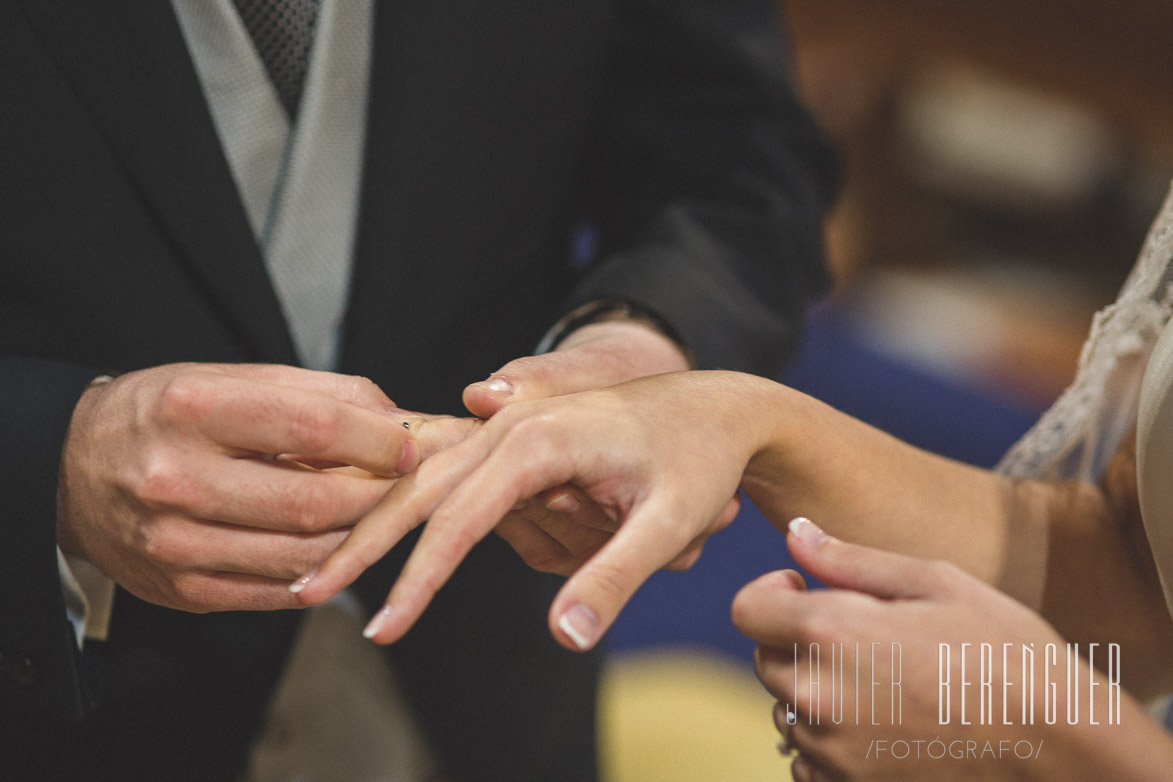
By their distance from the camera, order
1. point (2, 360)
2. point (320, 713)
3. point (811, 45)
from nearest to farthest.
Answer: point (2, 360) < point (320, 713) < point (811, 45)

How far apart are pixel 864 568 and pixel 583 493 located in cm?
21

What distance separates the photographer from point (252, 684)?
887mm

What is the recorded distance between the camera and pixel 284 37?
0.81 m

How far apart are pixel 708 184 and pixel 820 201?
0.18 meters

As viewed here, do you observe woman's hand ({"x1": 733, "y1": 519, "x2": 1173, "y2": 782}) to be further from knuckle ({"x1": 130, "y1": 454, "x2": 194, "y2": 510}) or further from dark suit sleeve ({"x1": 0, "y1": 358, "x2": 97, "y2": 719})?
dark suit sleeve ({"x1": 0, "y1": 358, "x2": 97, "y2": 719})

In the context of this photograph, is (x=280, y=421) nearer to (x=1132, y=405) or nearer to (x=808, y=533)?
(x=808, y=533)

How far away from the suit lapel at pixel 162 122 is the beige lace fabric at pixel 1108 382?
74cm

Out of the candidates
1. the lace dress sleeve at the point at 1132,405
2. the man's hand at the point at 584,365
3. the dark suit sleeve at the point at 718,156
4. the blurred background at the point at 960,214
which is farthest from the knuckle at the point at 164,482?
the blurred background at the point at 960,214

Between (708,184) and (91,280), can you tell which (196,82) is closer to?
(91,280)

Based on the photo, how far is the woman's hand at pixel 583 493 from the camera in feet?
1.94

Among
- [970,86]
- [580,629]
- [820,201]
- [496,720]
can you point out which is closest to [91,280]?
[580,629]

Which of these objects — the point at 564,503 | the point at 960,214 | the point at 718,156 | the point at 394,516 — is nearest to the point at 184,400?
the point at 394,516

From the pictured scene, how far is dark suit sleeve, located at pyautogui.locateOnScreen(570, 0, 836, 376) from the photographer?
39.4 inches

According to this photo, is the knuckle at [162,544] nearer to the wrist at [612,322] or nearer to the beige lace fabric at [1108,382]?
the wrist at [612,322]
